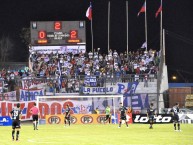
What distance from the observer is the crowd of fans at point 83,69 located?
61.2 m

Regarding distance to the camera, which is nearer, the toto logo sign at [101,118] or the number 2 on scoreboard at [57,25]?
the toto logo sign at [101,118]

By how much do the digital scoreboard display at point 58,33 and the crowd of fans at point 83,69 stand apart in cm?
147

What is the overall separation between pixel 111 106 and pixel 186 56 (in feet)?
102

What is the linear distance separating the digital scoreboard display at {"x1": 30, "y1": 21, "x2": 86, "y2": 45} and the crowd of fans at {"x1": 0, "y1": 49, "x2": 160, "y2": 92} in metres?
1.47

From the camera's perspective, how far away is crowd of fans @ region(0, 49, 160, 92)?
61.2 metres

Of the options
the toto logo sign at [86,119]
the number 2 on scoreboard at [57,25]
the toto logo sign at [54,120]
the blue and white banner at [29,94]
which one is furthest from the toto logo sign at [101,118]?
the number 2 on scoreboard at [57,25]

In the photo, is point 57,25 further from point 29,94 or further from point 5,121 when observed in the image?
point 5,121

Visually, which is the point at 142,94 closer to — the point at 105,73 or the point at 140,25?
the point at 105,73

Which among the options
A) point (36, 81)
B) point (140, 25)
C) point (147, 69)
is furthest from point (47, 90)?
point (140, 25)

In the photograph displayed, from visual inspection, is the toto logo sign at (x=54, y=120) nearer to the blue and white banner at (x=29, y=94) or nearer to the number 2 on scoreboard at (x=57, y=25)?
the blue and white banner at (x=29, y=94)

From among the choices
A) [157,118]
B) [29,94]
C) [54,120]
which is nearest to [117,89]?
[157,118]

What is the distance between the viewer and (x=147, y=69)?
6306 cm

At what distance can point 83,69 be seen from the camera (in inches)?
2566

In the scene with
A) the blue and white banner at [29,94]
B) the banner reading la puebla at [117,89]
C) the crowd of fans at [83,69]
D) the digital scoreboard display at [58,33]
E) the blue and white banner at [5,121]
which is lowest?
the blue and white banner at [5,121]
